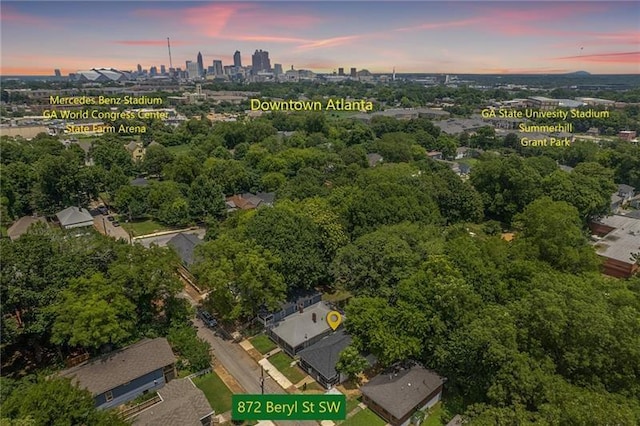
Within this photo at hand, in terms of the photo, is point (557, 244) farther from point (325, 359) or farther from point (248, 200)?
point (248, 200)

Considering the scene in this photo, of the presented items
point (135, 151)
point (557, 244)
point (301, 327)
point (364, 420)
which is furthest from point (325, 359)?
point (135, 151)

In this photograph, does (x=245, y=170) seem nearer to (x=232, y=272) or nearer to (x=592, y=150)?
(x=232, y=272)

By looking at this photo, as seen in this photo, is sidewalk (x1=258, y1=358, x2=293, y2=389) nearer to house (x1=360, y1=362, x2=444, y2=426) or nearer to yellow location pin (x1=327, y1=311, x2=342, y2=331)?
house (x1=360, y1=362, x2=444, y2=426)

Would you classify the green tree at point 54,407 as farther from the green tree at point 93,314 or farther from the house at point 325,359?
the house at point 325,359

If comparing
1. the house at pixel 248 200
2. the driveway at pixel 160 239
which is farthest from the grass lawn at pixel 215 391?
the house at pixel 248 200

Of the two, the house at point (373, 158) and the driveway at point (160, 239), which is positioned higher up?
the house at point (373, 158)
